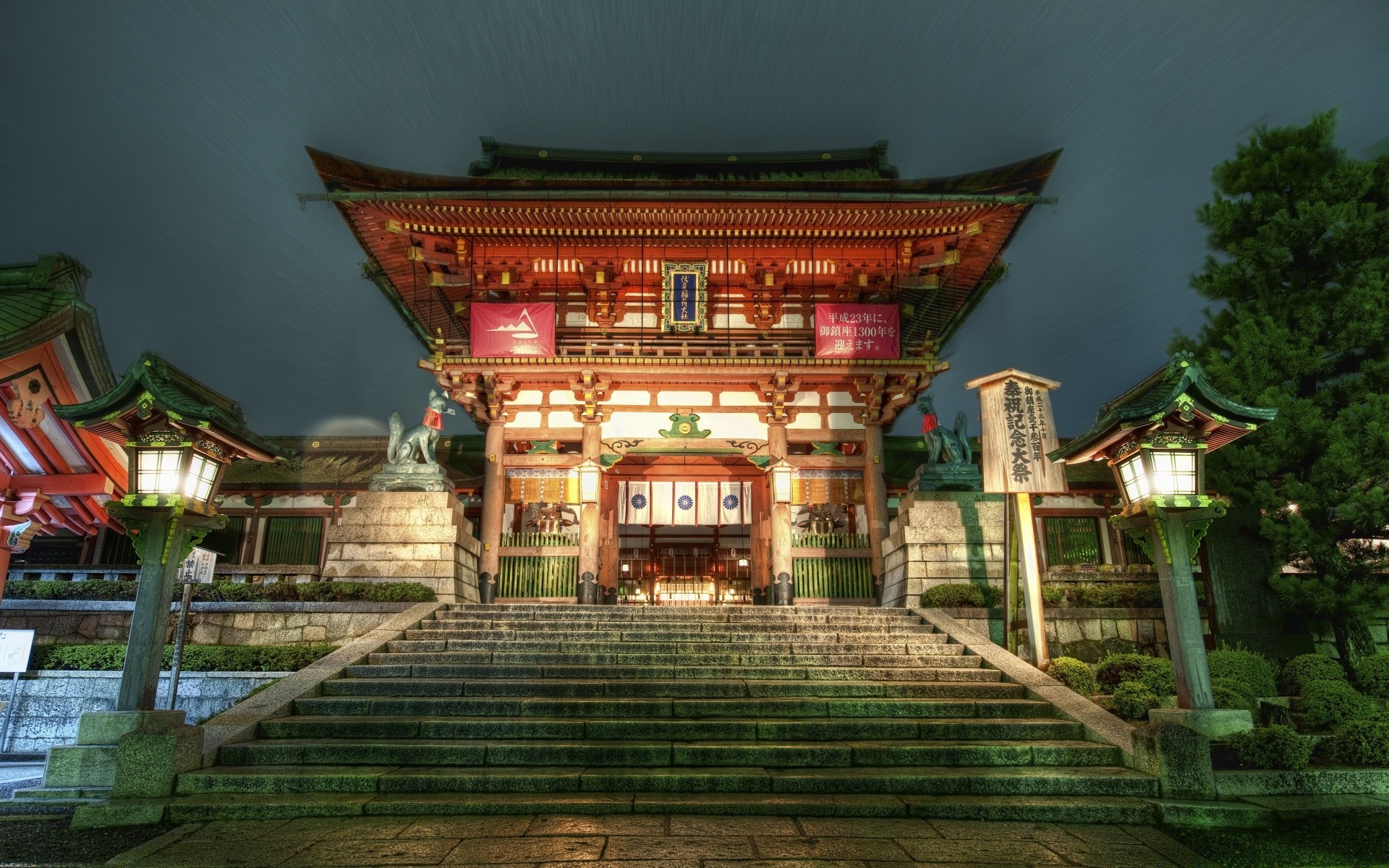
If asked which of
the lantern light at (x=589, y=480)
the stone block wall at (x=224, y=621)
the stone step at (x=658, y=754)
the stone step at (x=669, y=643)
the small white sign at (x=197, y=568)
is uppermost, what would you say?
the lantern light at (x=589, y=480)

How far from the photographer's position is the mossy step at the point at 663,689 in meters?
8.09

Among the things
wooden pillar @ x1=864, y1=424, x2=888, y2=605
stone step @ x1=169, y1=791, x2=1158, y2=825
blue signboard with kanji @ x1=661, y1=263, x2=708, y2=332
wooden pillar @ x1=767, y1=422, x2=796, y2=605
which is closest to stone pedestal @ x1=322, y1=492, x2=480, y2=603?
wooden pillar @ x1=767, y1=422, x2=796, y2=605

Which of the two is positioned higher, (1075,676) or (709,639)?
(709,639)

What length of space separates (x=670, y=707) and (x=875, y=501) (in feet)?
32.0

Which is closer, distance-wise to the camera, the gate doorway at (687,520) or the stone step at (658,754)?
the stone step at (658,754)

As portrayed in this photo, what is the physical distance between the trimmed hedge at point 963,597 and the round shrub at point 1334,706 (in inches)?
159

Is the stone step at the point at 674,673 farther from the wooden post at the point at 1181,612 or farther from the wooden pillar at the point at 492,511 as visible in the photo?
the wooden pillar at the point at 492,511

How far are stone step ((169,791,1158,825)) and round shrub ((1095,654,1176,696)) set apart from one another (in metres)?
3.15

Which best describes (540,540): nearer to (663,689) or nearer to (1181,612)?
(663,689)

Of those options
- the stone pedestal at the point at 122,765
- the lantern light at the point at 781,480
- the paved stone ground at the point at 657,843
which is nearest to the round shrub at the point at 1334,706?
the paved stone ground at the point at 657,843

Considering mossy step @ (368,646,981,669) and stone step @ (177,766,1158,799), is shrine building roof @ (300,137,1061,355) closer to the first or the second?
mossy step @ (368,646,981,669)

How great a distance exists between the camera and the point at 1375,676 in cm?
902

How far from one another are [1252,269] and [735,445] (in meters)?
10.2

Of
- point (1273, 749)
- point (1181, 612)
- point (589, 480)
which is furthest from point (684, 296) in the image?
point (1273, 749)
